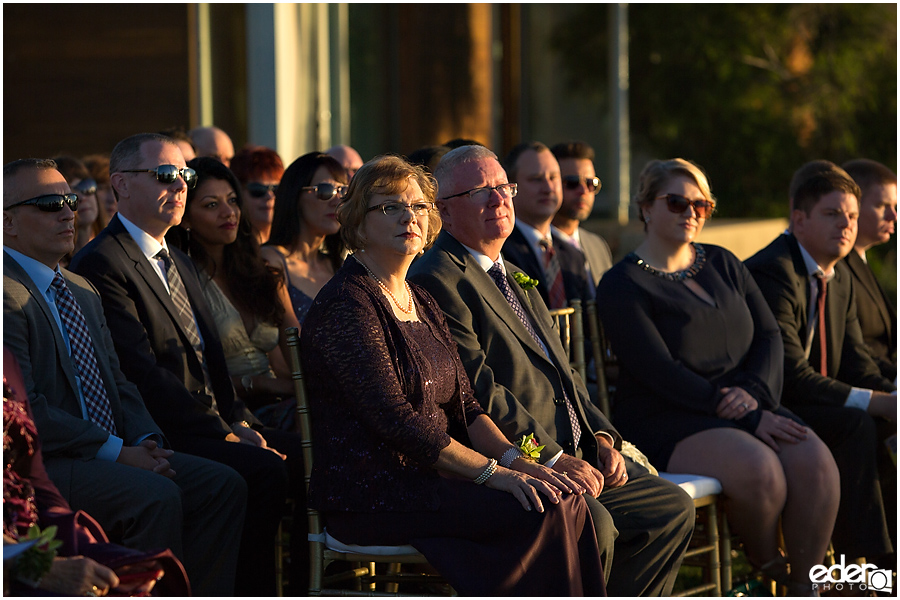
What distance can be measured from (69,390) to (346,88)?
751cm

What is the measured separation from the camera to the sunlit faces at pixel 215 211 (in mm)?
4805

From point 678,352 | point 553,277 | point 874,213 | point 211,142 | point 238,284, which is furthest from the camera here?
point 211,142

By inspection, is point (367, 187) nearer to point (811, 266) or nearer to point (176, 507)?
point (176, 507)

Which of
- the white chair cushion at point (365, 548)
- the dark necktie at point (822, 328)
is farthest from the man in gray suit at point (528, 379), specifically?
the dark necktie at point (822, 328)

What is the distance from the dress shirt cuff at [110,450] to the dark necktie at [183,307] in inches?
25.6

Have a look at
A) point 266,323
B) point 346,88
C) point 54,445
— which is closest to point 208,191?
point 266,323

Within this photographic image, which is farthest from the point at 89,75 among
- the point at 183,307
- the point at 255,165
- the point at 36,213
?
the point at 36,213

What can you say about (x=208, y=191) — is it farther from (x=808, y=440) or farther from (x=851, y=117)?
(x=851, y=117)

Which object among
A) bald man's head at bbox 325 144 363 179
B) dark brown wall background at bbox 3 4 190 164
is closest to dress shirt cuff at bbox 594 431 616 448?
bald man's head at bbox 325 144 363 179

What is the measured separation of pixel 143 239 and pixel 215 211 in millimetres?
571

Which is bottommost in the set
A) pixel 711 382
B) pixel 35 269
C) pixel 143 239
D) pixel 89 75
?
pixel 711 382

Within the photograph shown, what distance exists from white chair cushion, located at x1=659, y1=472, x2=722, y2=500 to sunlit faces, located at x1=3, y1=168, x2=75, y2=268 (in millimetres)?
2428

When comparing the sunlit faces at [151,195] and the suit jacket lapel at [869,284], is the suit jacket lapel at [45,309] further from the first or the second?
the suit jacket lapel at [869,284]

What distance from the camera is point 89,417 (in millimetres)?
3742
